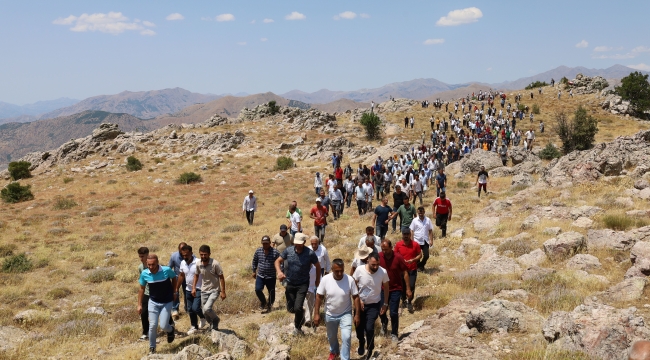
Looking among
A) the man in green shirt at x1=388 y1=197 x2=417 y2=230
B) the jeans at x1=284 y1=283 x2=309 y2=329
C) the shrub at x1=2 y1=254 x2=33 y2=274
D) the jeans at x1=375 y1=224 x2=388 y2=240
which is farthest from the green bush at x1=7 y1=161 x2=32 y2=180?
the jeans at x1=284 y1=283 x2=309 y2=329

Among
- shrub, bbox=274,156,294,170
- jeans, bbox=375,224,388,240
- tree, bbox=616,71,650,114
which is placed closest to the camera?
jeans, bbox=375,224,388,240

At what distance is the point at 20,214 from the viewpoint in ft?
86.3

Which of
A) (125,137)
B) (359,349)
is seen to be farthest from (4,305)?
(125,137)

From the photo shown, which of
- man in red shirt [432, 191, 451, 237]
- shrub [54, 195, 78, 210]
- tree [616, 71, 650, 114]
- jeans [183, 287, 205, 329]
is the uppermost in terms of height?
tree [616, 71, 650, 114]

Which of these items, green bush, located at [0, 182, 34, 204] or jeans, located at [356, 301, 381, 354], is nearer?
jeans, located at [356, 301, 381, 354]

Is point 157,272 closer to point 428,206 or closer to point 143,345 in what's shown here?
point 143,345

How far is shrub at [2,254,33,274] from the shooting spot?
14674 millimetres

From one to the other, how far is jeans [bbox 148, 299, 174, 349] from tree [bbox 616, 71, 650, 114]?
63658 millimetres

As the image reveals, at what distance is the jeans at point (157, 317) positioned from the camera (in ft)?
23.2

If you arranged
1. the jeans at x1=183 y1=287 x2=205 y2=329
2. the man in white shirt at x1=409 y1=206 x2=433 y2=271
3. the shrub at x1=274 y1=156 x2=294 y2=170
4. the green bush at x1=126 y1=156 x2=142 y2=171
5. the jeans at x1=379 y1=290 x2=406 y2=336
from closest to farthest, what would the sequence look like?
the jeans at x1=379 y1=290 x2=406 y2=336, the jeans at x1=183 y1=287 x2=205 y2=329, the man in white shirt at x1=409 y1=206 x2=433 y2=271, the shrub at x1=274 y1=156 x2=294 y2=170, the green bush at x1=126 y1=156 x2=142 y2=171

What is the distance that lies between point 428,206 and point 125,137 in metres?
46.8

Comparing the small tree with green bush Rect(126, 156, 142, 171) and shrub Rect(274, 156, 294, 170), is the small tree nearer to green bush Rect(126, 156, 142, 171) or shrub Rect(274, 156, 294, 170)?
shrub Rect(274, 156, 294, 170)

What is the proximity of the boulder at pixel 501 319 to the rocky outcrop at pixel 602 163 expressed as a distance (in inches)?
568

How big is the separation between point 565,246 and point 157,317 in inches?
390
